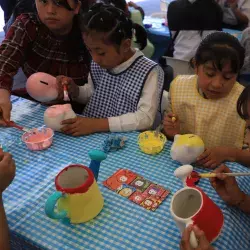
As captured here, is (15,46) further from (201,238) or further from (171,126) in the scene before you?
(201,238)

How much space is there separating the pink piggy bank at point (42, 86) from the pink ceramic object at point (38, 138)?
0.47 ft

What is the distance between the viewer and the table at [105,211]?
2.58 feet

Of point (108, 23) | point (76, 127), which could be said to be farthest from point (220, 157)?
point (108, 23)

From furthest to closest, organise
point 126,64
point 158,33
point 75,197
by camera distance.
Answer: point 158,33 → point 126,64 → point 75,197

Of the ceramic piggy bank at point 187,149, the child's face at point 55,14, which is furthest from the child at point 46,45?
the ceramic piggy bank at point 187,149

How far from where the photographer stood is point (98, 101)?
148 centimetres

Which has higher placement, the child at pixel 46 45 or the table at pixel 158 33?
the child at pixel 46 45

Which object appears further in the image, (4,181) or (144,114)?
(144,114)

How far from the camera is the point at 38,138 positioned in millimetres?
1188

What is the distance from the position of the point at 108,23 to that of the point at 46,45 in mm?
480

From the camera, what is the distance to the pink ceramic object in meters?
1.13

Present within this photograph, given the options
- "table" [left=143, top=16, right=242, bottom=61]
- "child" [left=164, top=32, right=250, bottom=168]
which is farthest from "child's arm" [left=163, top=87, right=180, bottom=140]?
"table" [left=143, top=16, right=242, bottom=61]

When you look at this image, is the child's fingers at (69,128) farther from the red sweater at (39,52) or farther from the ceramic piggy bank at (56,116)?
the red sweater at (39,52)

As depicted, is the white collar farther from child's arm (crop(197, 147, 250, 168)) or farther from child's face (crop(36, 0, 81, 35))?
child's arm (crop(197, 147, 250, 168))
